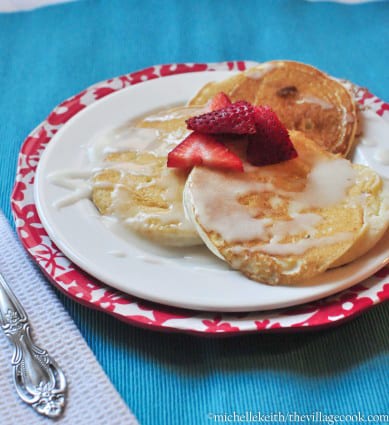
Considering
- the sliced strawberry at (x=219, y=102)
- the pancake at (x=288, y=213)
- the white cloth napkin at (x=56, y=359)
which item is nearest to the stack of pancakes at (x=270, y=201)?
the pancake at (x=288, y=213)

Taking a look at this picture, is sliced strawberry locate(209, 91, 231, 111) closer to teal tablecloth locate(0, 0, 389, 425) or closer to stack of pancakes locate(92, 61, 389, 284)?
stack of pancakes locate(92, 61, 389, 284)

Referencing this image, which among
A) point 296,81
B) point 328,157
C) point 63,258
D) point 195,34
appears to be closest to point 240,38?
point 195,34

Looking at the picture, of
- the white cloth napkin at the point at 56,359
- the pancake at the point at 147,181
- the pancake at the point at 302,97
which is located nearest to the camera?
the white cloth napkin at the point at 56,359

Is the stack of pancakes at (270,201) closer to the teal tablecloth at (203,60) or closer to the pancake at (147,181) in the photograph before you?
the pancake at (147,181)

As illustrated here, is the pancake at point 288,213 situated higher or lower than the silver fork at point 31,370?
higher

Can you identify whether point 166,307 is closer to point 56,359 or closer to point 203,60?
point 56,359

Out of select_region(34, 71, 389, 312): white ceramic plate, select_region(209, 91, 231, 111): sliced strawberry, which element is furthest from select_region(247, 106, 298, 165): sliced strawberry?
select_region(34, 71, 389, 312): white ceramic plate

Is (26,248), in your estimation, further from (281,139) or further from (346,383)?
(346,383)
